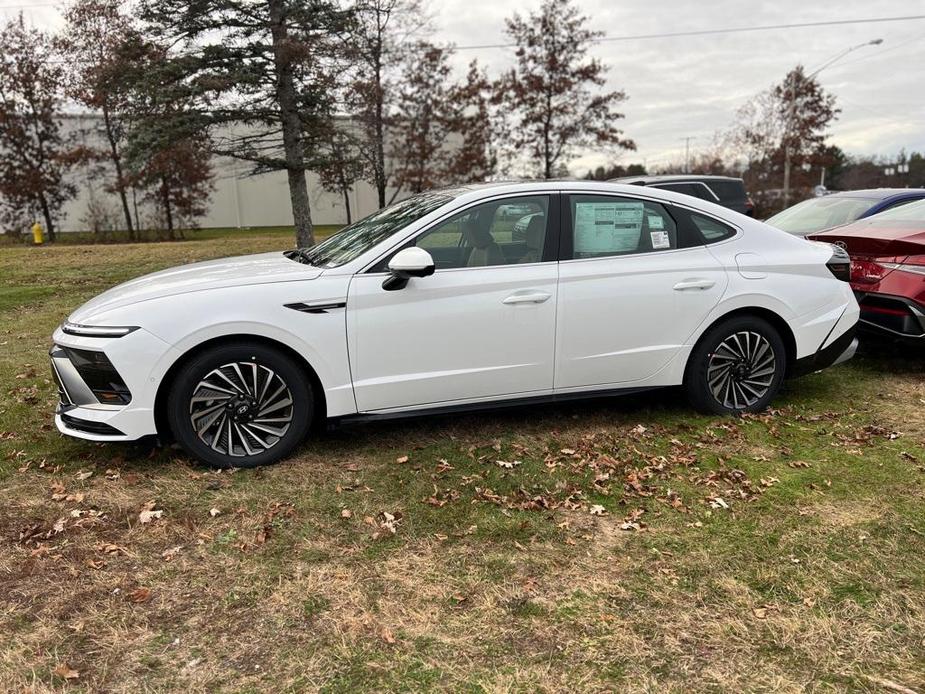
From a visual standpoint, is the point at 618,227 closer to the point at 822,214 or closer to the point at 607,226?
the point at 607,226

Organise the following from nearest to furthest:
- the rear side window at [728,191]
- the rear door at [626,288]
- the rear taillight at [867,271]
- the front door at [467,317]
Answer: the front door at [467,317]
the rear door at [626,288]
the rear taillight at [867,271]
the rear side window at [728,191]

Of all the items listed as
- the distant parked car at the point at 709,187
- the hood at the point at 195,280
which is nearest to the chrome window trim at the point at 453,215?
the hood at the point at 195,280

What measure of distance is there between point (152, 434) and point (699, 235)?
3.56 meters

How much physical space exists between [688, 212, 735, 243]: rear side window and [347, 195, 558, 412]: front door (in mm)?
1011

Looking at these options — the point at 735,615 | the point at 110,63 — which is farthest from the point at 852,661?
the point at 110,63

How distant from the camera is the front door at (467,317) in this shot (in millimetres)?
3836

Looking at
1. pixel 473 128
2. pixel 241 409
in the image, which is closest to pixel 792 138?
pixel 473 128

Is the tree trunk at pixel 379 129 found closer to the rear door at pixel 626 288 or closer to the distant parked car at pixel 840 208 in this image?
the distant parked car at pixel 840 208

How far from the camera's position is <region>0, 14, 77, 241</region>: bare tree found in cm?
2628

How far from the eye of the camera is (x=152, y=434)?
3662 millimetres

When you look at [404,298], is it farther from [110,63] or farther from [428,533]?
[110,63]

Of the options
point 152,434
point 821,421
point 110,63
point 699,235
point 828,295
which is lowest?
point 821,421

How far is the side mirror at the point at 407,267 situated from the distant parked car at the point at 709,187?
761cm

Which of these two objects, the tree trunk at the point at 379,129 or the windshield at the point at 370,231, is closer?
the windshield at the point at 370,231
